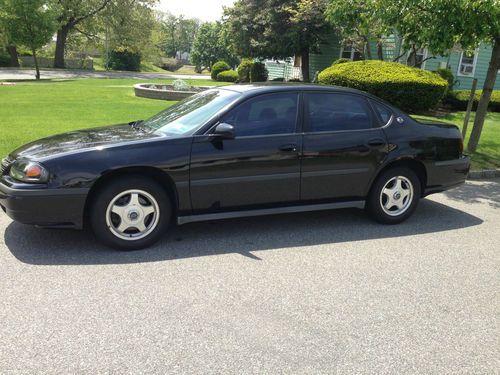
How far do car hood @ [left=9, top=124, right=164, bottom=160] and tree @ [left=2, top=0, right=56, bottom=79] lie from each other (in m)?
26.3

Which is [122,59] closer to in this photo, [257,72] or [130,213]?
[257,72]

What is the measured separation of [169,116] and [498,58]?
674 centimetres

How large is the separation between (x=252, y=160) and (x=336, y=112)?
1192 millimetres

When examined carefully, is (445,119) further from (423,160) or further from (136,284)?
(136,284)

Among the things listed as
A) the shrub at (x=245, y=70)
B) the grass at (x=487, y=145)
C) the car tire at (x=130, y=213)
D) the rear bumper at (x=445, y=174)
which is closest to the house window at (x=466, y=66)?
the grass at (x=487, y=145)

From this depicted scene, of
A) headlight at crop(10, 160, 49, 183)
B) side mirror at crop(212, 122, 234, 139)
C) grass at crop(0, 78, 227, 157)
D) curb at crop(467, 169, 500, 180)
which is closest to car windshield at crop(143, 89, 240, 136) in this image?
side mirror at crop(212, 122, 234, 139)

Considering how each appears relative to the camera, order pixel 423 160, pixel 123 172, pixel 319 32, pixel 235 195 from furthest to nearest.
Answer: pixel 319 32
pixel 423 160
pixel 235 195
pixel 123 172

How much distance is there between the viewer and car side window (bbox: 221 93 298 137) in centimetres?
461

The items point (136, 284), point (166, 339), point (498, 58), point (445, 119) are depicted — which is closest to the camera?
point (166, 339)

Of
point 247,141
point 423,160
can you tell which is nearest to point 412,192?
point 423,160

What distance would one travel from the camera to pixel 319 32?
78.8 feet

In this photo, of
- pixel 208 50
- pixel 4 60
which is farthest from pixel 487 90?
pixel 208 50

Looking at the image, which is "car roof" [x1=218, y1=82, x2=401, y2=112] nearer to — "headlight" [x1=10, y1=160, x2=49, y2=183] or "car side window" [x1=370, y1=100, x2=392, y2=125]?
"car side window" [x1=370, y1=100, x2=392, y2=125]

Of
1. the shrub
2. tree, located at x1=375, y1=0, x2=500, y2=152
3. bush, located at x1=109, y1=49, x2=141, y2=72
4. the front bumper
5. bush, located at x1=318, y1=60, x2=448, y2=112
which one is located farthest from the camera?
bush, located at x1=109, y1=49, x2=141, y2=72
